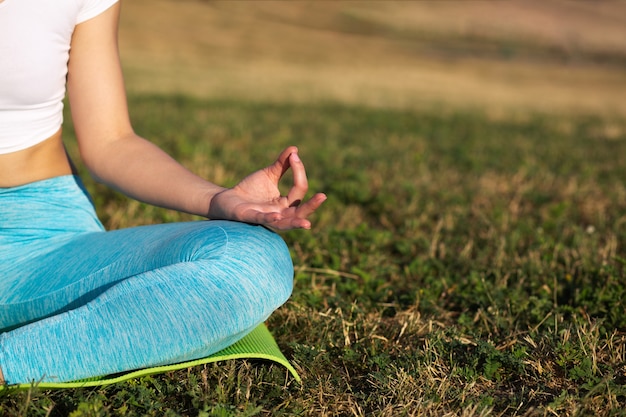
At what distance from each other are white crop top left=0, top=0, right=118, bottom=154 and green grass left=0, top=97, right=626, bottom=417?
0.98 m

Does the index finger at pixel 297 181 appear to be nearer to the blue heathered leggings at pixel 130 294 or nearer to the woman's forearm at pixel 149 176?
the blue heathered leggings at pixel 130 294

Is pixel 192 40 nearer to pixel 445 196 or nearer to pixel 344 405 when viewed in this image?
pixel 445 196

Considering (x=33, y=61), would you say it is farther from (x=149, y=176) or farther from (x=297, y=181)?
(x=297, y=181)

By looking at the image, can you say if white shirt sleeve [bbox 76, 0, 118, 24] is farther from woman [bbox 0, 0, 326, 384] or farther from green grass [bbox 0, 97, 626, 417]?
green grass [bbox 0, 97, 626, 417]

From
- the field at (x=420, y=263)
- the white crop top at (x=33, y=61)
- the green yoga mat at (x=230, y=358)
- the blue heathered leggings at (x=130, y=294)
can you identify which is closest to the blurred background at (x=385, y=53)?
the field at (x=420, y=263)

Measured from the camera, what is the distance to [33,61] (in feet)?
8.64

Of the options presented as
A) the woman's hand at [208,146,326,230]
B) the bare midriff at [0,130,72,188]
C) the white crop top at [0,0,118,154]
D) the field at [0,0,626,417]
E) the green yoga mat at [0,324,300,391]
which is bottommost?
the field at [0,0,626,417]

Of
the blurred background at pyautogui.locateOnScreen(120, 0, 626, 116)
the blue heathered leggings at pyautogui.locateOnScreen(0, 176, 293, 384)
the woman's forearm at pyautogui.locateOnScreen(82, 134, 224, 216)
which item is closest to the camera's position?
the blue heathered leggings at pyautogui.locateOnScreen(0, 176, 293, 384)

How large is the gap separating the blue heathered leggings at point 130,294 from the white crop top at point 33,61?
0.84 feet

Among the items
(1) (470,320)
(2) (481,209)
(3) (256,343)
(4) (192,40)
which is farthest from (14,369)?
(4) (192,40)

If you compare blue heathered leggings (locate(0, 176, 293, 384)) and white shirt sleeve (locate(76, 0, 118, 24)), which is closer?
blue heathered leggings (locate(0, 176, 293, 384))

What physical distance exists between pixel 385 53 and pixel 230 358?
35.6 metres

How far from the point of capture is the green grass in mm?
2465

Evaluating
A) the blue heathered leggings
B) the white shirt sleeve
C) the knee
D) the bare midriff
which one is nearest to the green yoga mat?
the blue heathered leggings
